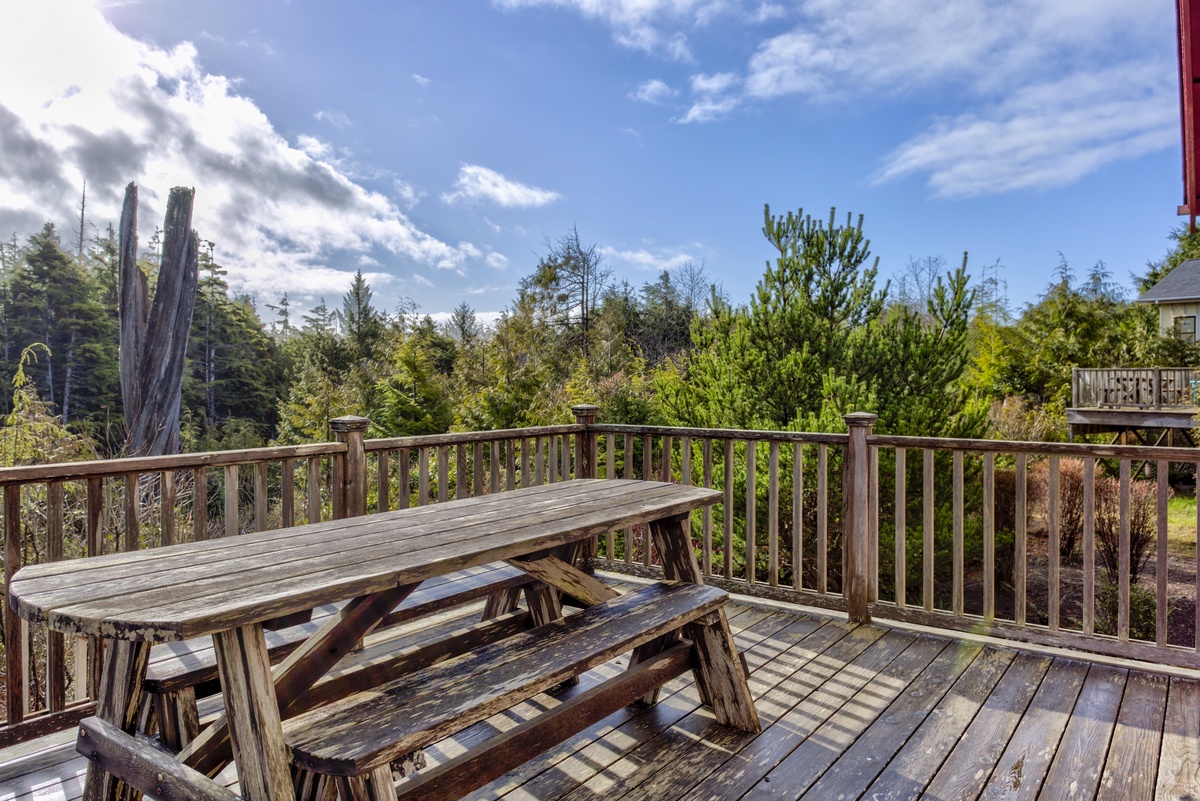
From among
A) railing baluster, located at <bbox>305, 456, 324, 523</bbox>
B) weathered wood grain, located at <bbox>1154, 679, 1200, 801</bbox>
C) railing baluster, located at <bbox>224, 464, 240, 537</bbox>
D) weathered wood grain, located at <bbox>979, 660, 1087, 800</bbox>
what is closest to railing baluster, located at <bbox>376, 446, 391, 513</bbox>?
railing baluster, located at <bbox>305, 456, 324, 523</bbox>

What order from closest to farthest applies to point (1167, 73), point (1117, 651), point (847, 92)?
1. point (1117, 651)
2. point (847, 92)
3. point (1167, 73)

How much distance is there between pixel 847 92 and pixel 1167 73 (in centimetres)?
1575

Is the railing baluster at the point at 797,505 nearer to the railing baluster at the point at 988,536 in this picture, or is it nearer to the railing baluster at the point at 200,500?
the railing baluster at the point at 988,536

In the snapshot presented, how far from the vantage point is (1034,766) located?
197 centimetres

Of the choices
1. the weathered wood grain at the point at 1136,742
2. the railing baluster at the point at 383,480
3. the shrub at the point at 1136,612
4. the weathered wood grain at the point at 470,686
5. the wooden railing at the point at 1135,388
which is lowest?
the shrub at the point at 1136,612

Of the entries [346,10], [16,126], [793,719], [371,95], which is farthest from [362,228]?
[793,719]

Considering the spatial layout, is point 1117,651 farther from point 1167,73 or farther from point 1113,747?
point 1167,73

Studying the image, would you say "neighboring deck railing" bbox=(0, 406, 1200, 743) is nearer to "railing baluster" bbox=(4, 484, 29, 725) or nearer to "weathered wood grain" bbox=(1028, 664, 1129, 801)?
"railing baluster" bbox=(4, 484, 29, 725)

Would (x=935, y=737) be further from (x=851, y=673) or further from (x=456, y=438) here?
(x=456, y=438)

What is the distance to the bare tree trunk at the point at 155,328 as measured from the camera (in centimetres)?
1095

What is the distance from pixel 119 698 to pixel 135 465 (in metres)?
1.08

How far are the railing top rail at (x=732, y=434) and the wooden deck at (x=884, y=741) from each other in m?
1.02

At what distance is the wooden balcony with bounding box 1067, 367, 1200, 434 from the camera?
46.1 feet

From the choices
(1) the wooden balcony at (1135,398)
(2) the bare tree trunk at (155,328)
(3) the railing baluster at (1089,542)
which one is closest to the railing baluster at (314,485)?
(3) the railing baluster at (1089,542)
